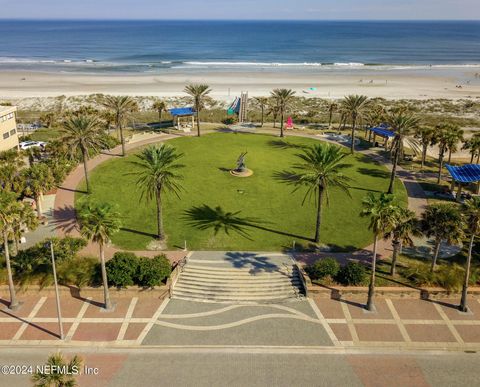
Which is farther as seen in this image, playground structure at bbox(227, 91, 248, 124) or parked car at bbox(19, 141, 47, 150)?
playground structure at bbox(227, 91, 248, 124)

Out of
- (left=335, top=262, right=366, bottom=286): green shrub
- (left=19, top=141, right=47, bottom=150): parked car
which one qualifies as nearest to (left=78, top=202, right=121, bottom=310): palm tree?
(left=335, top=262, right=366, bottom=286): green shrub

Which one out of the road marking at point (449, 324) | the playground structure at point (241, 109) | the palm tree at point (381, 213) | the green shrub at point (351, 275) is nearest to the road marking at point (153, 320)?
the green shrub at point (351, 275)

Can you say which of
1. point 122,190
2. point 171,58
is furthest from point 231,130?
point 171,58

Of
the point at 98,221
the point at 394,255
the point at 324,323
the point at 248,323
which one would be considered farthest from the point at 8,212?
the point at 394,255

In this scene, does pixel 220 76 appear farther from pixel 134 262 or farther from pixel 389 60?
pixel 134 262

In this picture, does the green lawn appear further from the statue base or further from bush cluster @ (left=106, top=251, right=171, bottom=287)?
bush cluster @ (left=106, top=251, right=171, bottom=287)

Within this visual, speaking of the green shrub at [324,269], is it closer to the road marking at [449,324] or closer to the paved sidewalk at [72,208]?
the road marking at [449,324]
